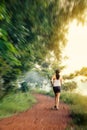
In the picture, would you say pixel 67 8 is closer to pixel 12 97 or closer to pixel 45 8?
pixel 45 8

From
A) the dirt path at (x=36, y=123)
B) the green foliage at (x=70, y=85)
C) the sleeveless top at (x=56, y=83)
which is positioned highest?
the green foliage at (x=70, y=85)

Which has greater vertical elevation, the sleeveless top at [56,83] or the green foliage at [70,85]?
the green foliage at [70,85]

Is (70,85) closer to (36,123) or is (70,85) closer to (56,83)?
(56,83)

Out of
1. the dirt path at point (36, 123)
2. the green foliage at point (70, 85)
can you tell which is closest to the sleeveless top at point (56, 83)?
the dirt path at point (36, 123)

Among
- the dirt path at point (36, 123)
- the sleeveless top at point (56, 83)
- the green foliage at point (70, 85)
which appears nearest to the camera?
the dirt path at point (36, 123)

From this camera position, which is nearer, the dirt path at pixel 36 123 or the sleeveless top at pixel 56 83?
the dirt path at pixel 36 123

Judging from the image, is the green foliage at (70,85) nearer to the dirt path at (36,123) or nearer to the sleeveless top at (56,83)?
the sleeveless top at (56,83)

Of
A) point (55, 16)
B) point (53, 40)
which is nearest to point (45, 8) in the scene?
point (55, 16)

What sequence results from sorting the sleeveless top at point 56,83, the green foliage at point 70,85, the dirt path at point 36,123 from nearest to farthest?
the dirt path at point 36,123 < the sleeveless top at point 56,83 < the green foliage at point 70,85

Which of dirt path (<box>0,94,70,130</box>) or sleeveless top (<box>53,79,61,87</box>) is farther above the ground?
sleeveless top (<box>53,79,61,87</box>)

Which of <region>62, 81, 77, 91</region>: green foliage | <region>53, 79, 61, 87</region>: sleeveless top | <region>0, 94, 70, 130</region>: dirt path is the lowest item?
Result: <region>0, 94, 70, 130</region>: dirt path

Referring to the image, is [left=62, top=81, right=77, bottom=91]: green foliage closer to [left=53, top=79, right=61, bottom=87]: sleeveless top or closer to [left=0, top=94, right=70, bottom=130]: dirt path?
[left=53, top=79, right=61, bottom=87]: sleeveless top

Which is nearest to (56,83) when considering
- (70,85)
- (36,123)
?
(36,123)

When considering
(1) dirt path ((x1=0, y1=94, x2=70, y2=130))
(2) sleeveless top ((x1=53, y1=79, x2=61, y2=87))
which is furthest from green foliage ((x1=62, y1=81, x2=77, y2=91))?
(1) dirt path ((x1=0, y1=94, x2=70, y2=130))
